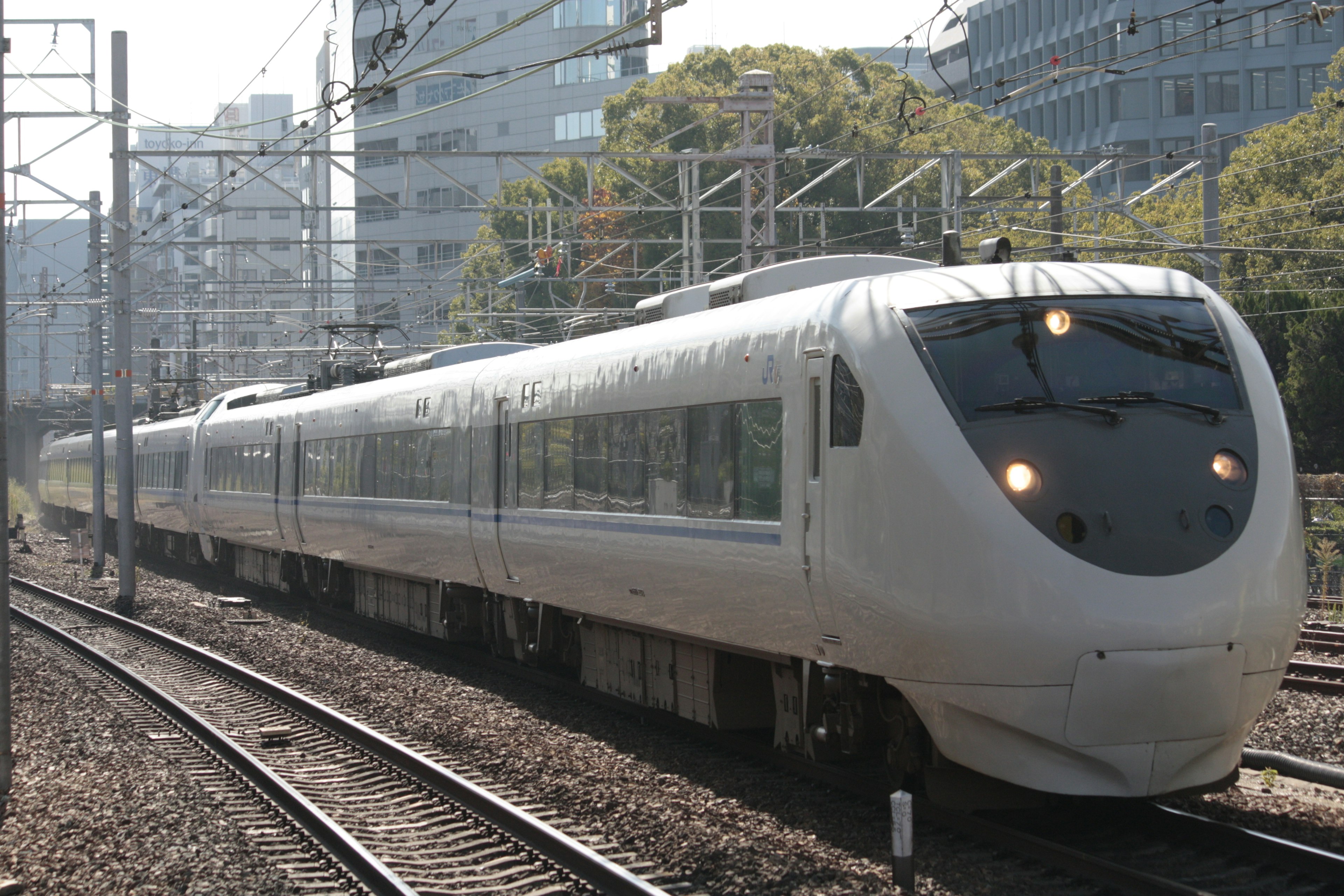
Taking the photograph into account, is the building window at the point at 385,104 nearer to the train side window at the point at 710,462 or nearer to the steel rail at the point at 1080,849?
the train side window at the point at 710,462

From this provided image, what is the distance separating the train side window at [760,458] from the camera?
8492mm

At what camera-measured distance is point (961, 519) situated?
6906mm

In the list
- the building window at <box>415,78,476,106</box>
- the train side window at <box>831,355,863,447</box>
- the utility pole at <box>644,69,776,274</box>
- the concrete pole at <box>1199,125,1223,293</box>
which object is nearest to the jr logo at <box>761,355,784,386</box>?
the train side window at <box>831,355,863,447</box>

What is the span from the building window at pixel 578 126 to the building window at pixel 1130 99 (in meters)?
28.8

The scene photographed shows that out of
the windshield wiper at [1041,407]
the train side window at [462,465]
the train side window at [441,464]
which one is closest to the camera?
the windshield wiper at [1041,407]

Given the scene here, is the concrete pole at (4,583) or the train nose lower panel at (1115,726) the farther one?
the concrete pole at (4,583)

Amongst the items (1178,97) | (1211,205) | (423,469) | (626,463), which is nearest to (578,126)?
(1178,97)

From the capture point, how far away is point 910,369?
290 inches

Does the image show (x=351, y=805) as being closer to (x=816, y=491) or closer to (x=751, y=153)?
(x=816, y=491)

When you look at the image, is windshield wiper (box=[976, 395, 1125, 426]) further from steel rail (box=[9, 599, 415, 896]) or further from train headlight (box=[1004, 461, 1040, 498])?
steel rail (box=[9, 599, 415, 896])

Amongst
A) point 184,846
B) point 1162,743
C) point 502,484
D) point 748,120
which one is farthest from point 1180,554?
point 748,120

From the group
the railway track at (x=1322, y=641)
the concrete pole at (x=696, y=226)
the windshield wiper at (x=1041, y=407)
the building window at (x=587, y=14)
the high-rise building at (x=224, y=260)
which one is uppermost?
the building window at (x=587, y=14)

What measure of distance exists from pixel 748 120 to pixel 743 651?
39.5 feet

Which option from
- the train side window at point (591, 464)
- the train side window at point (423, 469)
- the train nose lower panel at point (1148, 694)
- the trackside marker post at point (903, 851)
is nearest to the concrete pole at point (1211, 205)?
the train side window at point (423, 469)
